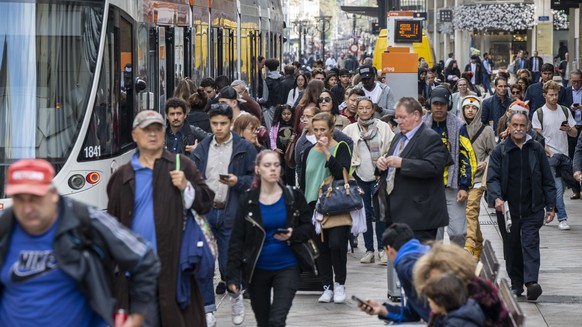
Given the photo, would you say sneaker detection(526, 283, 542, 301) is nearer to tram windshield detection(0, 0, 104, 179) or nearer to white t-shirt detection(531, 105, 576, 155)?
tram windshield detection(0, 0, 104, 179)

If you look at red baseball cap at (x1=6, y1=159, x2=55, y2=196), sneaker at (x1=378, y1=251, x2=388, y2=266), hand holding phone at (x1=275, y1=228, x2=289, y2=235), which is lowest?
sneaker at (x1=378, y1=251, x2=388, y2=266)

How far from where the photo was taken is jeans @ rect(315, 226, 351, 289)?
38.5 ft

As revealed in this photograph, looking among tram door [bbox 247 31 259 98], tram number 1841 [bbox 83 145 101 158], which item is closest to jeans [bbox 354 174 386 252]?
tram number 1841 [bbox 83 145 101 158]

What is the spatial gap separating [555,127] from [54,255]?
11798 mm

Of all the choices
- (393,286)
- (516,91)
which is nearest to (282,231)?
(393,286)

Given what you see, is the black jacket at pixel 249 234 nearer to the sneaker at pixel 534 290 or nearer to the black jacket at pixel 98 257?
the black jacket at pixel 98 257

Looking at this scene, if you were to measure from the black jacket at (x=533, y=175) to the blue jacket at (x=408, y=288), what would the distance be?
4273mm

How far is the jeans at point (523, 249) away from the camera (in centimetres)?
1180

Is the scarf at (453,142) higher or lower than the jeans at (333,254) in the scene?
higher

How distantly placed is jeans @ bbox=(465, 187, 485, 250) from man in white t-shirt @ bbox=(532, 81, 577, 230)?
3.39 meters

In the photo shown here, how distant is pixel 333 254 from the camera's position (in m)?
11.8

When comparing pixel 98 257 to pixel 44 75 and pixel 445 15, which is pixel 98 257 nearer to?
pixel 44 75

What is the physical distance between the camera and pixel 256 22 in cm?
3170

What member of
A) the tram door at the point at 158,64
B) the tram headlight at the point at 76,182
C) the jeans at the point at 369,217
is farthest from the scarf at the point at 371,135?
the tram door at the point at 158,64
